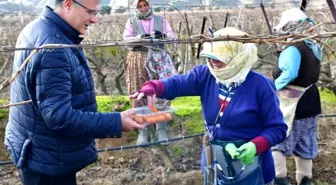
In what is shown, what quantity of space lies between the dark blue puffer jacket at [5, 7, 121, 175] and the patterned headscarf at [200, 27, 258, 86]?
2.20 ft

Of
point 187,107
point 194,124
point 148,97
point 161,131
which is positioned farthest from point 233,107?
point 187,107

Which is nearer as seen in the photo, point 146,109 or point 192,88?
point 146,109

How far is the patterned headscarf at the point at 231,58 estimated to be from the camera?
250 cm

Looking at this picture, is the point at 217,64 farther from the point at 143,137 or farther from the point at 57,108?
the point at 143,137

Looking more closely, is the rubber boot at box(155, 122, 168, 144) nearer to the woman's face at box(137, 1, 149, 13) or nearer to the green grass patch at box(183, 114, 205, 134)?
the green grass patch at box(183, 114, 205, 134)

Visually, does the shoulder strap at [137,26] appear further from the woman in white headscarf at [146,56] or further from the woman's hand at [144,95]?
the woman's hand at [144,95]

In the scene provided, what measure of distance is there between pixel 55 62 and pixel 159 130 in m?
2.57

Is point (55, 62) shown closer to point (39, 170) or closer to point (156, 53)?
point (39, 170)

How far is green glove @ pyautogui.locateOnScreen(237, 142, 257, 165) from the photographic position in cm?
241

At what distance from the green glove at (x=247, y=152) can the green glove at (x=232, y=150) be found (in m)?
0.02

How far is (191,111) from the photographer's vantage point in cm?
514

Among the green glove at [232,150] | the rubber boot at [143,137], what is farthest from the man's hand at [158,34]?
the green glove at [232,150]

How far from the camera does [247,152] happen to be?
2408 mm

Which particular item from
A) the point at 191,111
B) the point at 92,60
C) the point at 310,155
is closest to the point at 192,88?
the point at 310,155
